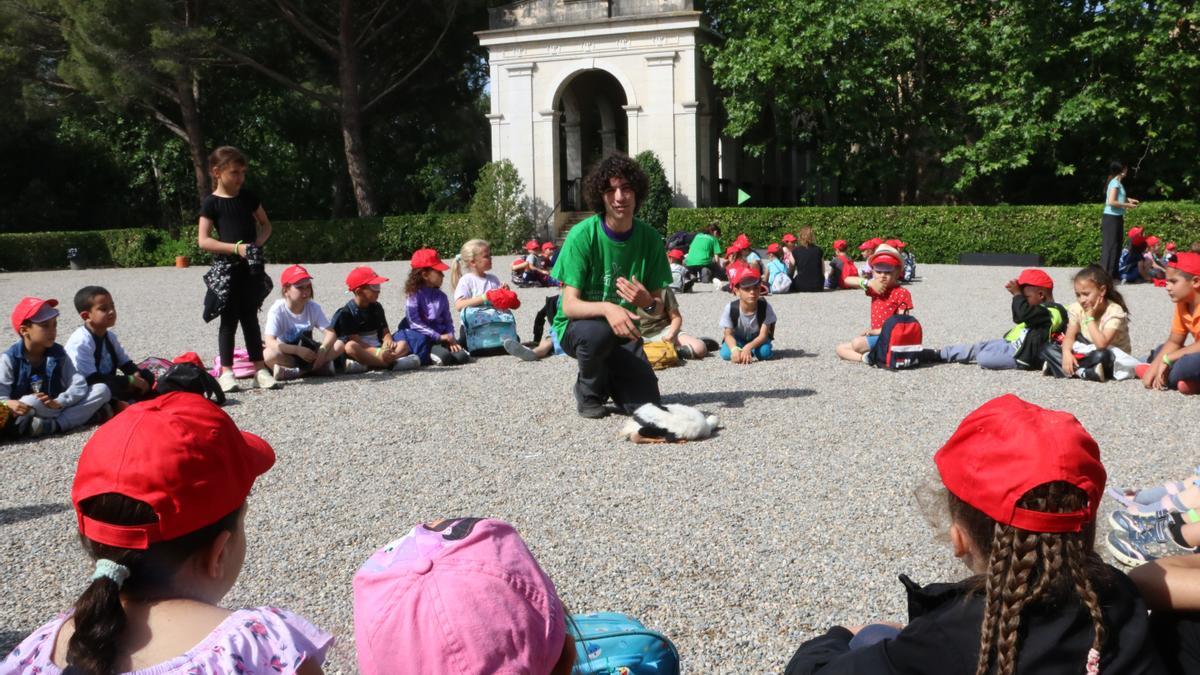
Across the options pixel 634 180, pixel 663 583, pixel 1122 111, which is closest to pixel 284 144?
pixel 1122 111

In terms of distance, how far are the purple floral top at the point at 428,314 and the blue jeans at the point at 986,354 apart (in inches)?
172

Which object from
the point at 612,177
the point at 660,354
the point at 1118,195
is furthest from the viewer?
the point at 1118,195

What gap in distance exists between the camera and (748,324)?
918cm

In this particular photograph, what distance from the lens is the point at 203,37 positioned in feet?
93.7

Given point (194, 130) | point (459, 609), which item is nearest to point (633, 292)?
point (459, 609)

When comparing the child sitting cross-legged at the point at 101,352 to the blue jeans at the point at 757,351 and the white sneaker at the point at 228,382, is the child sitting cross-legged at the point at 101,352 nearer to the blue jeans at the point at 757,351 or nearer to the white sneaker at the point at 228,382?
the white sneaker at the point at 228,382

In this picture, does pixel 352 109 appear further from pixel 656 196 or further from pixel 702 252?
pixel 702 252

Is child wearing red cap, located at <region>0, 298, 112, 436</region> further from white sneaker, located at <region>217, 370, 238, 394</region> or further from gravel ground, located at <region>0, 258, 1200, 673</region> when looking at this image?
white sneaker, located at <region>217, 370, 238, 394</region>

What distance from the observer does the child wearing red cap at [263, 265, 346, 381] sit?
27.7 feet

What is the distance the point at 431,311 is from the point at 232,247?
2412 millimetres

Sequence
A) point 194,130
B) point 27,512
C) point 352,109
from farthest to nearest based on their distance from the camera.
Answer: point 194,130 < point 352,109 < point 27,512

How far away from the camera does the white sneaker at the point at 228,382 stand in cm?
784

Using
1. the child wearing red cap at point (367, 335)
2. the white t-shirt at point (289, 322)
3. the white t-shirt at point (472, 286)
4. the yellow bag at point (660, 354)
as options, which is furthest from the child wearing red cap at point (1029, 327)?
the white t-shirt at point (289, 322)

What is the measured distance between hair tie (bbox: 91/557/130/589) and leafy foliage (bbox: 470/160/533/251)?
26.5 meters
